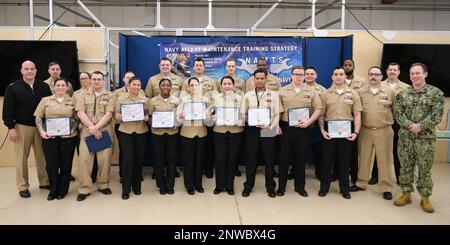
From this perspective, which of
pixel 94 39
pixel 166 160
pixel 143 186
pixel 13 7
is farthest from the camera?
pixel 13 7

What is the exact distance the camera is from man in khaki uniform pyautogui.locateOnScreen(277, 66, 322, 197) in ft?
13.2

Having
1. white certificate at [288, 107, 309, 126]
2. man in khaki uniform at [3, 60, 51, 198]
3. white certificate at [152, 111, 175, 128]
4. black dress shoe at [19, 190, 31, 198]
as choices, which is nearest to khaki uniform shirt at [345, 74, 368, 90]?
white certificate at [288, 107, 309, 126]

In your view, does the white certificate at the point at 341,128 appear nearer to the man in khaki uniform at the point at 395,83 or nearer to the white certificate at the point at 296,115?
the white certificate at the point at 296,115

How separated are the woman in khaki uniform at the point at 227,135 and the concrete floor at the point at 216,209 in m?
0.37

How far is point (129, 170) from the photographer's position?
159 inches

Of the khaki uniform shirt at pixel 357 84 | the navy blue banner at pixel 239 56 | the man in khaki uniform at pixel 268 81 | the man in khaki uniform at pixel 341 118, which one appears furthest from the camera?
the navy blue banner at pixel 239 56

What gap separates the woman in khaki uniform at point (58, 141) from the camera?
12.7 ft

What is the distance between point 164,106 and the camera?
4008mm

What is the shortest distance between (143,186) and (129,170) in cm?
61

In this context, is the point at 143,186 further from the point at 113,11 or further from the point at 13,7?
the point at 13,7

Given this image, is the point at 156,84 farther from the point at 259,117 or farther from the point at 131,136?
the point at 259,117

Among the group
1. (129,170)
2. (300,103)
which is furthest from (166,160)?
(300,103)

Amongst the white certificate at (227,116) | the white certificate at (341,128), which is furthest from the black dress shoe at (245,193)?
the white certificate at (341,128)

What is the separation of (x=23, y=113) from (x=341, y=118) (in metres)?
3.58
